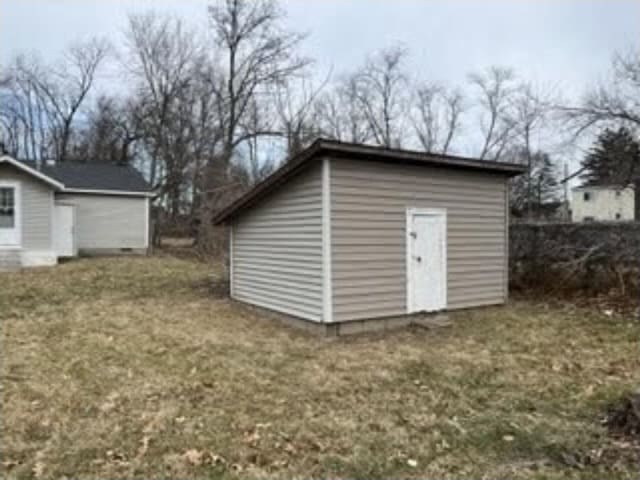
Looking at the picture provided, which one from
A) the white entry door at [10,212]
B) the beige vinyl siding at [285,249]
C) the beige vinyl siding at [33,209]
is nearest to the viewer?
the beige vinyl siding at [285,249]

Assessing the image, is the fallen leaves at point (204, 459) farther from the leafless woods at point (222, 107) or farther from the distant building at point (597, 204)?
the distant building at point (597, 204)

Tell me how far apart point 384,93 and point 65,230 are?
21.2 m

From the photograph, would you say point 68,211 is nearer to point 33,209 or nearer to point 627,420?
point 33,209

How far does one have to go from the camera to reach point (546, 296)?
37.0 feet

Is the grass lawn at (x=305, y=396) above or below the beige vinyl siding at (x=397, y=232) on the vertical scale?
below

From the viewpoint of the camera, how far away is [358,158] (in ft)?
27.0

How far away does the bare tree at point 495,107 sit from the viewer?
34.9 metres

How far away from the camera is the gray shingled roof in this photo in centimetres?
2070

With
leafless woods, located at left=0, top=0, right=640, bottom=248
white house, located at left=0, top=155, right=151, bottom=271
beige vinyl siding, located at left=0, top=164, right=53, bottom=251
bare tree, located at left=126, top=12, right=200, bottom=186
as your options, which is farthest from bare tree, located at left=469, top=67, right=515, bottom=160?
beige vinyl siding, located at left=0, top=164, right=53, bottom=251

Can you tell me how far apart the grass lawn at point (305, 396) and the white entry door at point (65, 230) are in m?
10.3

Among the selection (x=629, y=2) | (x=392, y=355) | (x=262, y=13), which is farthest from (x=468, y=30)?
(x=262, y=13)

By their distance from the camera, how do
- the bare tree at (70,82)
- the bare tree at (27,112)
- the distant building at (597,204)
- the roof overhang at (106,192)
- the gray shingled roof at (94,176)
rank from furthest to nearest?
the distant building at (597,204), the bare tree at (70,82), the bare tree at (27,112), the gray shingled roof at (94,176), the roof overhang at (106,192)

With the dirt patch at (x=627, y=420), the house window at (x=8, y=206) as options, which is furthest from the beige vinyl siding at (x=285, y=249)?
the house window at (x=8, y=206)

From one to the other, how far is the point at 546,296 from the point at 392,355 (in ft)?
18.5
